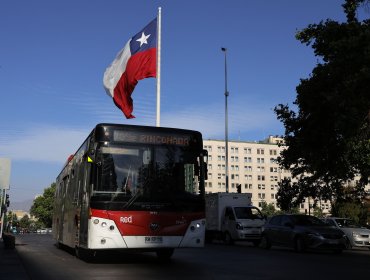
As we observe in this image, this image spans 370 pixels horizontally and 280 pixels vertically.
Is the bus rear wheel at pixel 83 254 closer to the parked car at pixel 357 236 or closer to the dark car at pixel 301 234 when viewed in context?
the dark car at pixel 301 234

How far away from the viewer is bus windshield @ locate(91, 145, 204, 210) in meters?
12.2

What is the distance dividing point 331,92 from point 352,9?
4.55 metres

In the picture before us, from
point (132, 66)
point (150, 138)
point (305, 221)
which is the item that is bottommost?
point (305, 221)

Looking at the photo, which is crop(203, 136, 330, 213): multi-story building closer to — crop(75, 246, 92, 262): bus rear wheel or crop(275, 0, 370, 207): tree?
crop(275, 0, 370, 207): tree

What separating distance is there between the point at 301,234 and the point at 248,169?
130 meters

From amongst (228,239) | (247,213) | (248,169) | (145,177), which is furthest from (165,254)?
(248,169)

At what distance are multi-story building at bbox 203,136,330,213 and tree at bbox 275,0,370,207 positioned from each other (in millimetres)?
116141

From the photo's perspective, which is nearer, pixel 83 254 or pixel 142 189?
pixel 142 189

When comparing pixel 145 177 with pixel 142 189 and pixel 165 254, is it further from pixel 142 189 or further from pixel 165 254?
pixel 165 254

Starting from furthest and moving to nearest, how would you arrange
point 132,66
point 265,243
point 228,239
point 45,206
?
point 45,206, point 228,239, point 265,243, point 132,66

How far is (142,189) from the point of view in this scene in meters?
12.4

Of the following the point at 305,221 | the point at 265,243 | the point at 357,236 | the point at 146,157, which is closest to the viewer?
the point at 146,157

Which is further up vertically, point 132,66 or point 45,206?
point 132,66

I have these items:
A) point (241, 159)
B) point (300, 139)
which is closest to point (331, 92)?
point (300, 139)
